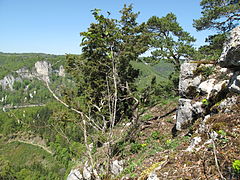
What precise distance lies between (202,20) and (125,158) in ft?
34.1

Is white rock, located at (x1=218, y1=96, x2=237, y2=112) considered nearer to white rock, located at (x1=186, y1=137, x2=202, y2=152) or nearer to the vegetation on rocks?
the vegetation on rocks

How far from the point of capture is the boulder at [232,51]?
4.98 m

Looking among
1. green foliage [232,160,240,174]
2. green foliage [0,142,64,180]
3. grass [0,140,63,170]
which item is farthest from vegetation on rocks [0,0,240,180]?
grass [0,140,63,170]

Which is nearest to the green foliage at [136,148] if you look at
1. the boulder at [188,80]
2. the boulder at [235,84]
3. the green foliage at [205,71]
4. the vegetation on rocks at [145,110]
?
the vegetation on rocks at [145,110]

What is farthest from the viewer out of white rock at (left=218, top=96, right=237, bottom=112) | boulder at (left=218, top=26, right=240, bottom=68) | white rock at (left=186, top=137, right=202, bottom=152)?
boulder at (left=218, top=26, right=240, bottom=68)

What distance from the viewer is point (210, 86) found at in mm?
6812

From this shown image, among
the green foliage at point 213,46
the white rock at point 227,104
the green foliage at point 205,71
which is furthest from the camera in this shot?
the green foliage at point 213,46

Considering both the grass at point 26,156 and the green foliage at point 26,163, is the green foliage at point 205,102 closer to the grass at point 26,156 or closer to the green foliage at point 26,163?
the green foliage at point 26,163

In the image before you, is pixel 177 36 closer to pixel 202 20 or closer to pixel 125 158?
pixel 202 20

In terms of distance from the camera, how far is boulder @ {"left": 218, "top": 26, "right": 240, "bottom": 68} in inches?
196

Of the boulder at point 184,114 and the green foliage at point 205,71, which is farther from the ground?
the green foliage at point 205,71

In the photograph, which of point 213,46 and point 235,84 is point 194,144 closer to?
point 235,84

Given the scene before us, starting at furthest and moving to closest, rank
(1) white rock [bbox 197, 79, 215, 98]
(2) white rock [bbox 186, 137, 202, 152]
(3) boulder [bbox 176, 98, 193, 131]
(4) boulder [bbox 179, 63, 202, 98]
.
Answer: (4) boulder [bbox 179, 63, 202, 98]
(3) boulder [bbox 176, 98, 193, 131]
(1) white rock [bbox 197, 79, 215, 98]
(2) white rock [bbox 186, 137, 202, 152]

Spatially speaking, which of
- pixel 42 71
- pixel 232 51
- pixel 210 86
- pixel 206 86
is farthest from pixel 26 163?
pixel 232 51
